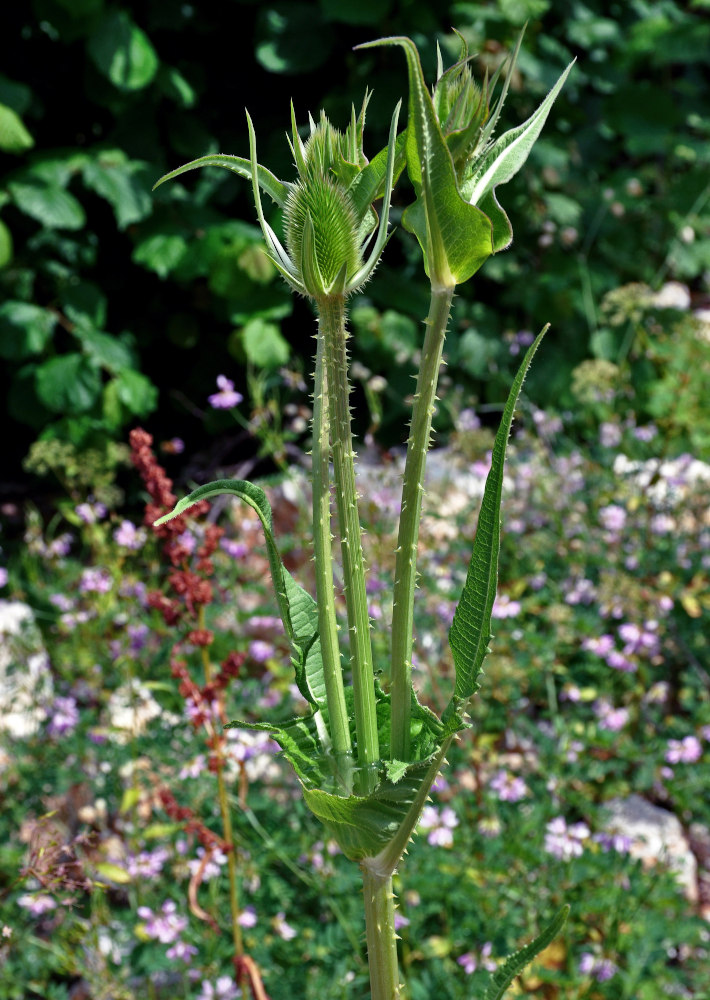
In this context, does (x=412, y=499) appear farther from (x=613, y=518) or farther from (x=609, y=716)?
(x=613, y=518)

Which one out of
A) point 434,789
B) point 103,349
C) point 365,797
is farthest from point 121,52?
point 365,797

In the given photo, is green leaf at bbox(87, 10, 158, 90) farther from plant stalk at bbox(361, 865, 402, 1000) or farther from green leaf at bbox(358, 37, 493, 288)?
plant stalk at bbox(361, 865, 402, 1000)

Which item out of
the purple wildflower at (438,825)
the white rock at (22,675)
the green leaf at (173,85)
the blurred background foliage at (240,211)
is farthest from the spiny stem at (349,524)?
the green leaf at (173,85)

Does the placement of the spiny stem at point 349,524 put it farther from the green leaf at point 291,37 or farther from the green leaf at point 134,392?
the green leaf at point 291,37

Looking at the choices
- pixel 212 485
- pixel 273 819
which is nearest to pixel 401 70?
pixel 273 819

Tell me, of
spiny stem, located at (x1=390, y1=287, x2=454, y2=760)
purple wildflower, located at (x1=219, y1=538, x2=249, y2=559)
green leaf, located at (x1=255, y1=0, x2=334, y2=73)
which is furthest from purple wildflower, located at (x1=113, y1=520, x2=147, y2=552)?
green leaf, located at (x1=255, y1=0, x2=334, y2=73)

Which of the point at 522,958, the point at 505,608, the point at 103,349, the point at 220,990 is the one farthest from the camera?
the point at 103,349

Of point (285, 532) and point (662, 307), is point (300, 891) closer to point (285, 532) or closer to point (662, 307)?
point (285, 532)
